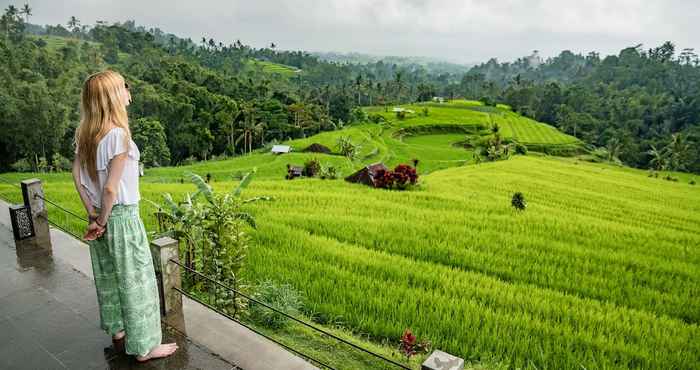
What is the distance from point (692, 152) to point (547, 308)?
53.5m

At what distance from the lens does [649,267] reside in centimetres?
727

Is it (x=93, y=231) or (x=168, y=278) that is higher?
(x=93, y=231)

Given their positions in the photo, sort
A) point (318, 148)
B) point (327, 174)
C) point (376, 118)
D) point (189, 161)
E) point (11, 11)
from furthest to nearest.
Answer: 1. point (11, 11)
2. point (376, 118)
3. point (189, 161)
4. point (318, 148)
5. point (327, 174)

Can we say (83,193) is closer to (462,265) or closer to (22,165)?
(462,265)

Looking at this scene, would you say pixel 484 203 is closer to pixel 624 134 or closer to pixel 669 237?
pixel 669 237

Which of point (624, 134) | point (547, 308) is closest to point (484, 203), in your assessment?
point (547, 308)

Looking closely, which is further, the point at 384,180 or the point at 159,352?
the point at 384,180

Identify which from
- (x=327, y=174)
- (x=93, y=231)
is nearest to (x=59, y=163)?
(x=327, y=174)

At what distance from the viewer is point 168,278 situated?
388 centimetres

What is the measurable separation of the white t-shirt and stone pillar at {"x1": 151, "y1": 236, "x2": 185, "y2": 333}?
86 cm

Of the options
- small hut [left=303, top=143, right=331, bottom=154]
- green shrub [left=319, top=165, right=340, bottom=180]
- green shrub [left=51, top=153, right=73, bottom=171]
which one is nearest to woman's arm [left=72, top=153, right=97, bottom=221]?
green shrub [left=319, top=165, right=340, bottom=180]

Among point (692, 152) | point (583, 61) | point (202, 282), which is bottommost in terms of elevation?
point (692, 152)

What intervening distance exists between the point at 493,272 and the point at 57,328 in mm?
5597

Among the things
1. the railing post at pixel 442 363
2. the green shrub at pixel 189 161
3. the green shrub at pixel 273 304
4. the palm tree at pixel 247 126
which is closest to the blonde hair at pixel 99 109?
the railing post at pixel 442 363
